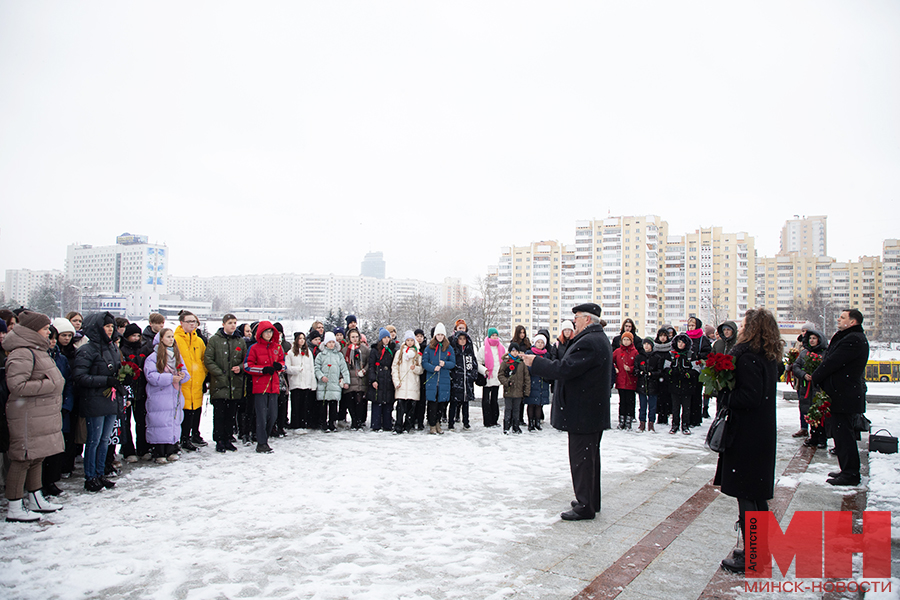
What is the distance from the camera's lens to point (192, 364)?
749 centimetres

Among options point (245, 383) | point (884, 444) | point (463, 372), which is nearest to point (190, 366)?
point (245, 383)

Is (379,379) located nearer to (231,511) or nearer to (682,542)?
(231,511)

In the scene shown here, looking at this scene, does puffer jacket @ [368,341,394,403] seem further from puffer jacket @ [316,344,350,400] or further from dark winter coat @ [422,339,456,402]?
dark winter coat @ [422,339,456,402]

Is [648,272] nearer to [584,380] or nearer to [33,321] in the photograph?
[584,380]

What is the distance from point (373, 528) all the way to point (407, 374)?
4.92 meters

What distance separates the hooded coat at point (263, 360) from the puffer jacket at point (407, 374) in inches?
85.6

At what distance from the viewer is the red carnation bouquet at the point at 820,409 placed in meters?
6.46

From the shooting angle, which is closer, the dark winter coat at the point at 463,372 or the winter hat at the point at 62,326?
Result: the winter hat at the point at 62,326

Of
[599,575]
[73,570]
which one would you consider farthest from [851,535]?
[73,570]

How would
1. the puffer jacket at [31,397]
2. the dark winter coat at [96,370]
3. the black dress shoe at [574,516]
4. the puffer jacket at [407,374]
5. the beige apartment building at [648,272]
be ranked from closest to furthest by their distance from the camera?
1. the puffer jacket at [31,397]
2. the black dress shoe at [574,516]
3. the dark winter coat at [96,370]
4. the puffer jacket at [407,374]
5. the beige apartment building at [648,272]

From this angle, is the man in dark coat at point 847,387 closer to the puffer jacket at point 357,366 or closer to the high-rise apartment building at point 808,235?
the puffer jacket at point 357,366

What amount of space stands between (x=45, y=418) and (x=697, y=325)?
9778 millimetres

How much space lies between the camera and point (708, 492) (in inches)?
224

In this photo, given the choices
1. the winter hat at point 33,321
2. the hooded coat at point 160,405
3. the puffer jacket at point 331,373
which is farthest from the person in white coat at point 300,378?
the winter hat at point 33,321
